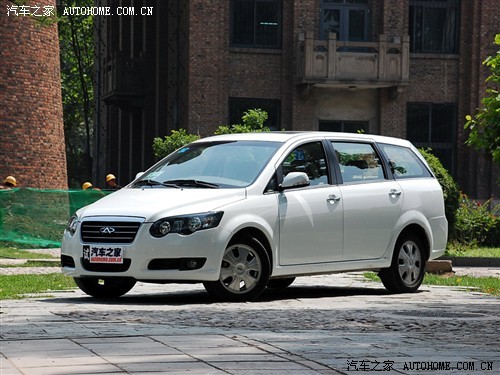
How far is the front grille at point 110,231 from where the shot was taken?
13.1 meters

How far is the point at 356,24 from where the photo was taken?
149 feet

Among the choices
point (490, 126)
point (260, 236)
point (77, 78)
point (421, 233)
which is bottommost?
point (421, 233)

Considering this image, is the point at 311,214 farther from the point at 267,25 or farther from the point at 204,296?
the point at 267,25

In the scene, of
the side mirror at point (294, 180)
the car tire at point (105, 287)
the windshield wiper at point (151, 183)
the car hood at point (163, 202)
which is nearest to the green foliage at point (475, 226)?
the side mirror at point (294, 180)

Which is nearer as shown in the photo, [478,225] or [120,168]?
[478,225]

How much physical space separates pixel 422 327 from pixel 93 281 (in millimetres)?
4494

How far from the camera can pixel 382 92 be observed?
45.3 meters

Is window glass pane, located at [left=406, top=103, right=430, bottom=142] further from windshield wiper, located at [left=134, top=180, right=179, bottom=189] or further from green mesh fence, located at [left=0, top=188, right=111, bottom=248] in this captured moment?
windshield wiper, located at [left=134, top=180, right=179, bottom=189]

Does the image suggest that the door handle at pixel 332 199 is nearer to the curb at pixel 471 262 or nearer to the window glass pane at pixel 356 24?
the curb at pixel 471 262

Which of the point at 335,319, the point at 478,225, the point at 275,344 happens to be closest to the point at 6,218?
the point at 478,225

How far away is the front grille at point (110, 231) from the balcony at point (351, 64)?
→ 30.6m

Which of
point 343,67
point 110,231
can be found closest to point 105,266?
point 110,231

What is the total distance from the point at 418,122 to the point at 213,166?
32248mm

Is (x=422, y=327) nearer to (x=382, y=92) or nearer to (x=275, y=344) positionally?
(x=275, y=344)
